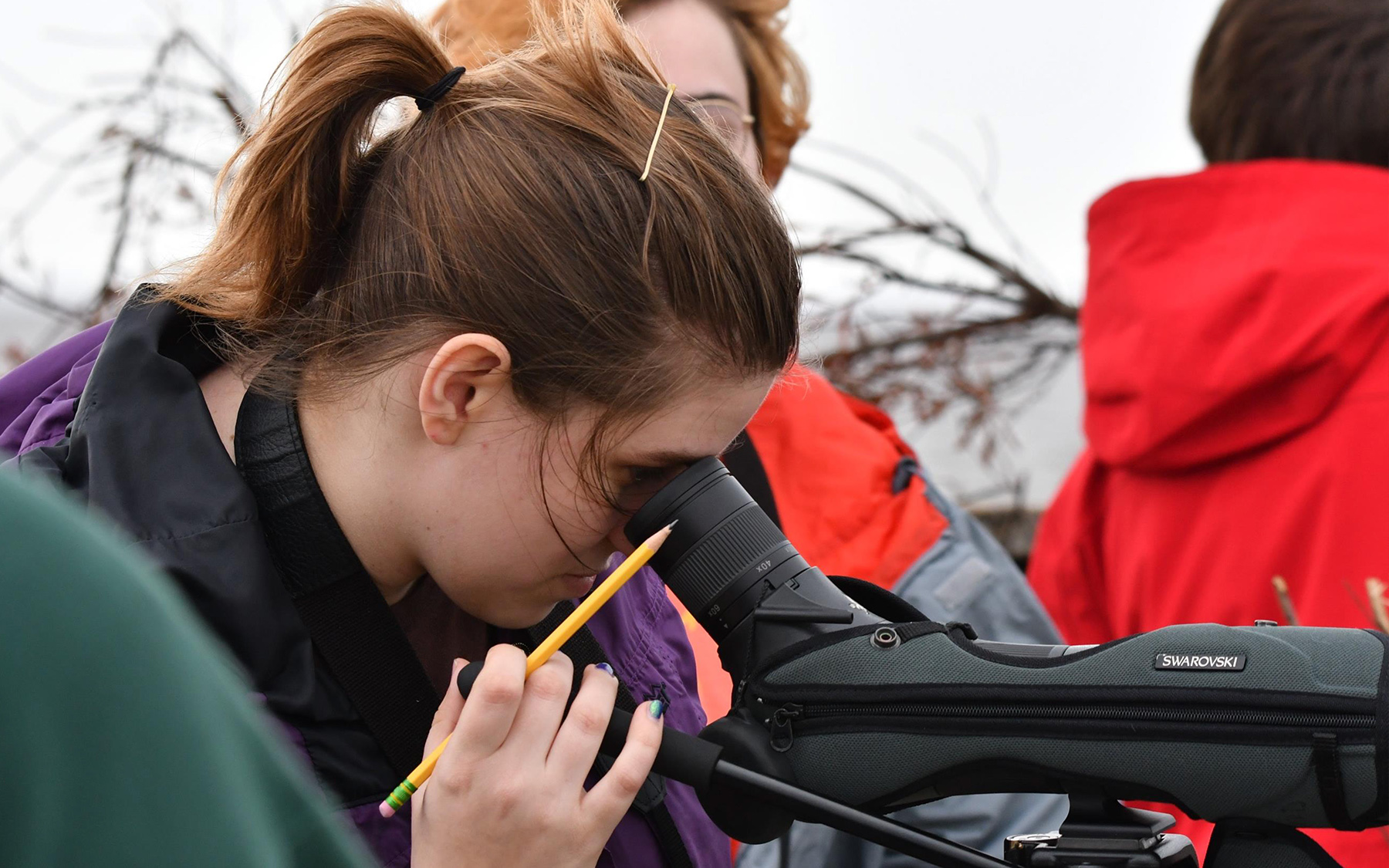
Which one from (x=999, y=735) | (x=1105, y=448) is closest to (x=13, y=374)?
(x=999, y=735)

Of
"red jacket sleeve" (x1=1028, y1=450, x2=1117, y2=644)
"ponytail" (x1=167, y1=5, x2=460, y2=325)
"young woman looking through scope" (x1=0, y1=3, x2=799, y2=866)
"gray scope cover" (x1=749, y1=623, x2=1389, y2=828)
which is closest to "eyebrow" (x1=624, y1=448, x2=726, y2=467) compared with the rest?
"young woman looking through scope" (x1=0, y1=3, x2=799, y2=866)

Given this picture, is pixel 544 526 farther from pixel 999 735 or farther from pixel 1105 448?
pixel 1105 448

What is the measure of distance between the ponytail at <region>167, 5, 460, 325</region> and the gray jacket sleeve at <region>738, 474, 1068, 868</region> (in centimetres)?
84

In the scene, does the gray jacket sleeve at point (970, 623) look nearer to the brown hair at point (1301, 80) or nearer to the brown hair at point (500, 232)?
the brown hair at point (500, 232)

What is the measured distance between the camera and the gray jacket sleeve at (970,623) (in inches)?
64.0

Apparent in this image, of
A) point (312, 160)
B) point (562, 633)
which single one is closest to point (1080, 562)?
point (562, 633)

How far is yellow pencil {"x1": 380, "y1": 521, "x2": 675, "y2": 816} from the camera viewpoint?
1.09m

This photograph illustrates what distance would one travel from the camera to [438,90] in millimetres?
1320

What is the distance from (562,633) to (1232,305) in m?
1.29

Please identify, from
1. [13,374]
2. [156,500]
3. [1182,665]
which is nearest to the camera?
[1182,665]

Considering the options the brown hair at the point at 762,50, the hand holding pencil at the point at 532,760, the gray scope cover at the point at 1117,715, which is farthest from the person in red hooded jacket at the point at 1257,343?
the hand holding pencil at the point at 532,760

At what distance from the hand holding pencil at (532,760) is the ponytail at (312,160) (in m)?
0.46

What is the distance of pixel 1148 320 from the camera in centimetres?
206

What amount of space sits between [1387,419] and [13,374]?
1744 mm
